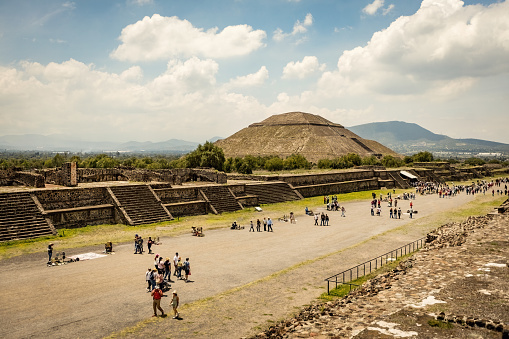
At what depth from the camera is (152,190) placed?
29.2 metres

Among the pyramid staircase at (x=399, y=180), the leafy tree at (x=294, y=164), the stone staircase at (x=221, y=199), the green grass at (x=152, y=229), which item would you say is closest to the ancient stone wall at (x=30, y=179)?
the green grass at (x=152, y=229)

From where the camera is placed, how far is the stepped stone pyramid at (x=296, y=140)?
12706cm

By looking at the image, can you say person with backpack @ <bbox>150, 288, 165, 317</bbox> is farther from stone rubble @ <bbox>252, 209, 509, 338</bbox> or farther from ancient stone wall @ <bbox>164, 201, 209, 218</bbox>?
ancient stone wall @ <bbox>164, 201, 209, 218</bbox>

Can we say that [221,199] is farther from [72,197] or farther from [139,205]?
[72,197]

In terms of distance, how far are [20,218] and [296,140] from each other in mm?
118372

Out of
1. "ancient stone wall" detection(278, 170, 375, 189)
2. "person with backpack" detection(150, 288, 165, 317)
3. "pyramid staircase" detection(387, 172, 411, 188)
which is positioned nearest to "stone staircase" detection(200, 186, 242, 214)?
"ancient stone wall" detection(278, 170, 375, 189)

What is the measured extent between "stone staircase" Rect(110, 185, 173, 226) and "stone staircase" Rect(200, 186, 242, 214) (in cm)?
495

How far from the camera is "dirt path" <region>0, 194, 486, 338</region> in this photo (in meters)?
10.6

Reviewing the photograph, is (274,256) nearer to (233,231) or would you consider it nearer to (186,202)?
(233,231)

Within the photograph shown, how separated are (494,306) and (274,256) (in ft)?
34.2

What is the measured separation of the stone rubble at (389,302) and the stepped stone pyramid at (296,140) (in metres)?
103

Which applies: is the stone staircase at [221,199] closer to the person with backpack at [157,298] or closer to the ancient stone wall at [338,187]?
the ancient stone wall at [338,187]

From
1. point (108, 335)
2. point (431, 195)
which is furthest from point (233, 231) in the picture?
point (431, 195)

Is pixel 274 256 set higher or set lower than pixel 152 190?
lower
